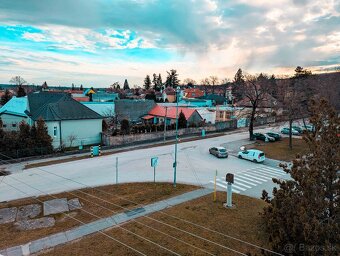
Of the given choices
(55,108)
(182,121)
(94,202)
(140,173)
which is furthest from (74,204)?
(182,121)

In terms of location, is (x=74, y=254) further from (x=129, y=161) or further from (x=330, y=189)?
(x=129, y=161)

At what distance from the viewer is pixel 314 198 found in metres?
8.45

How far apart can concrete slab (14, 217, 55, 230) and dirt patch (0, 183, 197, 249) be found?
0.85 ft

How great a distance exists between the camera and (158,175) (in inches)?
918

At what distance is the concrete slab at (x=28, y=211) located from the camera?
1508cm

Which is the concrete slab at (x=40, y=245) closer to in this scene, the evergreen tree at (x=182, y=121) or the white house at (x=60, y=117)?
the white house at (x=60, y=117)

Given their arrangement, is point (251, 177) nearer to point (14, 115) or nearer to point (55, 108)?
point (55, 108)

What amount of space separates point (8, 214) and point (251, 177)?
18932 millimetres

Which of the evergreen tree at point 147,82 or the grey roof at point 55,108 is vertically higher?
the evergreen tree at point 147,82

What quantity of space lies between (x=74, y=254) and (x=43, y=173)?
14147mm

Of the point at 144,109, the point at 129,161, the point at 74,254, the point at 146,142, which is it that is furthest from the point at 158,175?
the point at 144,109

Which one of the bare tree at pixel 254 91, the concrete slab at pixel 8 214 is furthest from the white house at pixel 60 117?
the bare tree at pixel 254 91

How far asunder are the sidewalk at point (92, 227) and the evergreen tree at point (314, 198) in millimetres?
8193

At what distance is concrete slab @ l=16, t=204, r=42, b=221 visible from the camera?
15.1 metres
